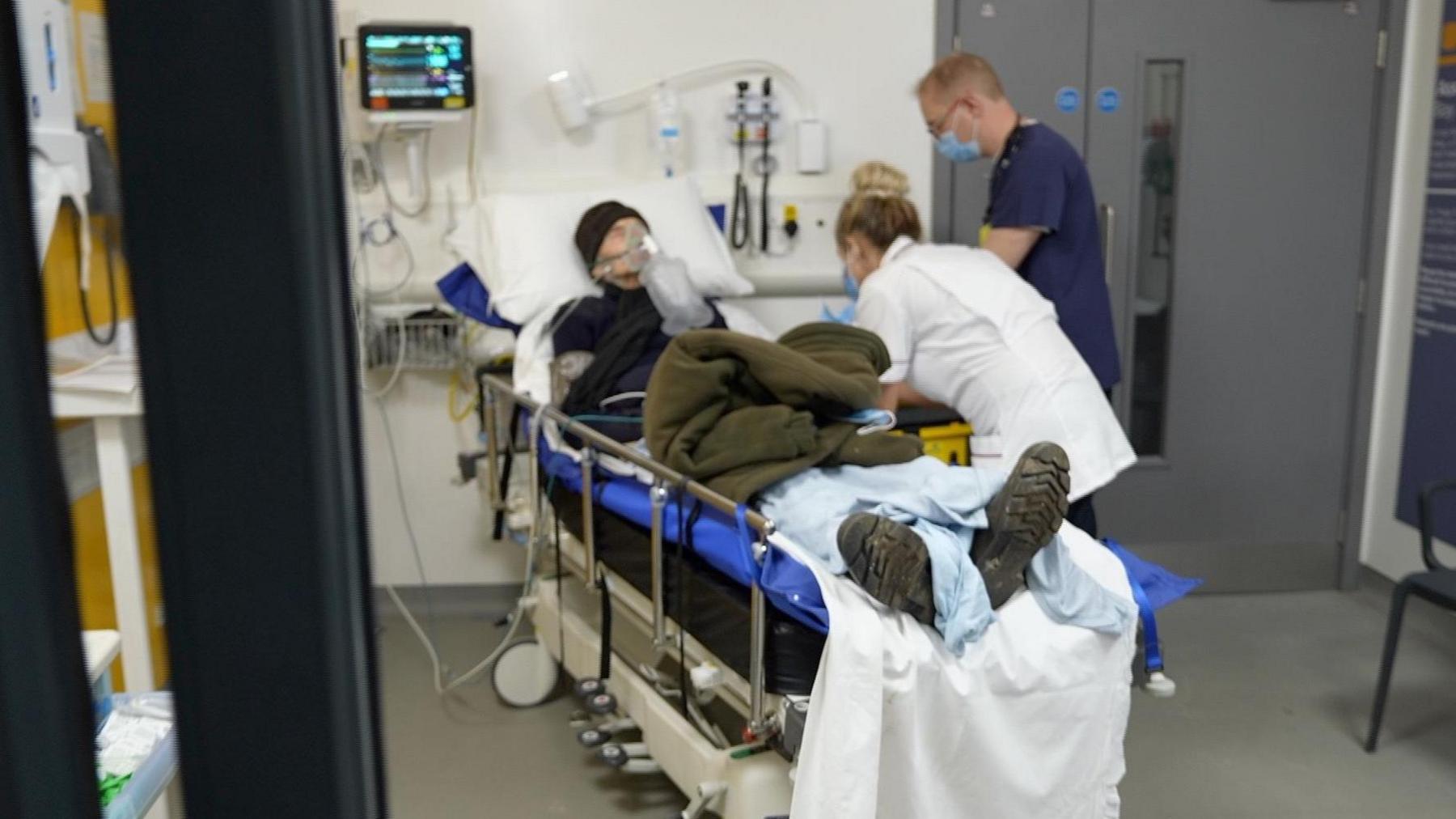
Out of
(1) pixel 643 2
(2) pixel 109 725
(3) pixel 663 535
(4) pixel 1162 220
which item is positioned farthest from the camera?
(4) pixel 1162 220

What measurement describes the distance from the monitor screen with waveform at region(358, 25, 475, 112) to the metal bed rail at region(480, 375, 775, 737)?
0.86 metres

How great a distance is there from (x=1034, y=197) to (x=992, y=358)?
1.77 feet

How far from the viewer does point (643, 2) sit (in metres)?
3.99

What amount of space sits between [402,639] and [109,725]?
244 centimetres

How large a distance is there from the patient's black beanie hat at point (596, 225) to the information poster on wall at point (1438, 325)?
2.53m

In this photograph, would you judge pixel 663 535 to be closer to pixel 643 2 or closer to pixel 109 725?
pixel 109 725

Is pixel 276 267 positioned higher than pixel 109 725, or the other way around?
pixel 276 267

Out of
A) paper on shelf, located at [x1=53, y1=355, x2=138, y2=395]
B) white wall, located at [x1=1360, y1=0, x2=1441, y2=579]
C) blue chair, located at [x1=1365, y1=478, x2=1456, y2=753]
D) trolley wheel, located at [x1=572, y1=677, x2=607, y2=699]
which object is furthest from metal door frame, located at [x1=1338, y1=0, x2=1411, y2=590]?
paper on shelf, located at [x1=53, y1=355, x2=138, y2=395]

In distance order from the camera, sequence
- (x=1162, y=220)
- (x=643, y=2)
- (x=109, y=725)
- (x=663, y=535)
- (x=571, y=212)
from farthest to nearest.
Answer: (x=1162, y=220), (x=643, y=2), (x=571, y=212), (x=663, y=535), (x=109, y=725)

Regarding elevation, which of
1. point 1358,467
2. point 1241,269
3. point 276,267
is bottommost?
point 1358,467

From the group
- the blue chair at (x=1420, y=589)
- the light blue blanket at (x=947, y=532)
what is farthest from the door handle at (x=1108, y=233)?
the light blue blanket at (x=947, y=532)

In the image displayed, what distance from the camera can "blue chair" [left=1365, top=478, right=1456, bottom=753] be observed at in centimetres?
306

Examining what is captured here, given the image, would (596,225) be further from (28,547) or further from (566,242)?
(28,547)

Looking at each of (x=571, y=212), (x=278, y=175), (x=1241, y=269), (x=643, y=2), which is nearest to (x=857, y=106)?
(x=643, y=2)
